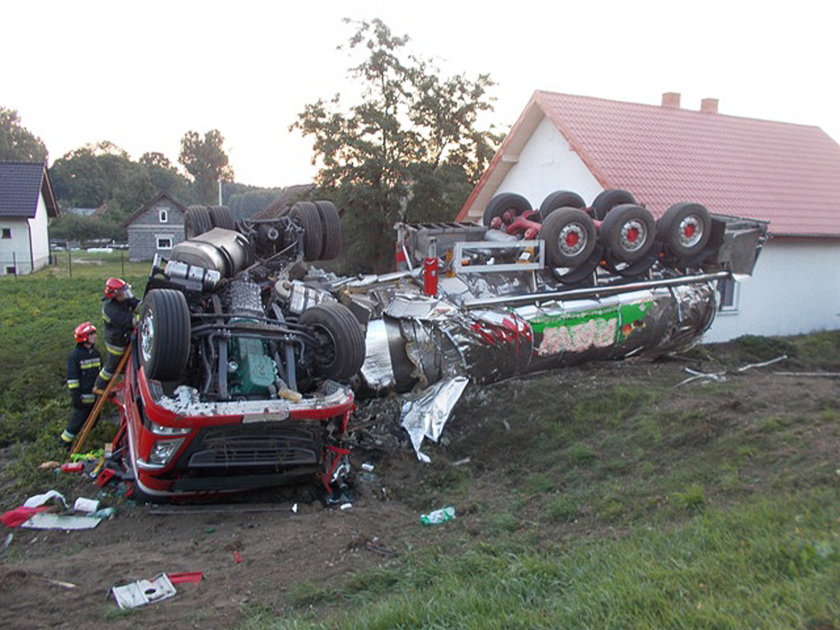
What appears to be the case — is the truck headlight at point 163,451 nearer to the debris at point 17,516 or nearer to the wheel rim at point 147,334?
the wheel rim at point 147,334

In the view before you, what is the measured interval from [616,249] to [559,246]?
0.84 metres

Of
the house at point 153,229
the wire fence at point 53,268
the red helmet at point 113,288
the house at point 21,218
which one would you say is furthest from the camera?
the house at point 153,229

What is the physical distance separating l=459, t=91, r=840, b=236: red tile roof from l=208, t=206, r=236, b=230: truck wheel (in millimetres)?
7416

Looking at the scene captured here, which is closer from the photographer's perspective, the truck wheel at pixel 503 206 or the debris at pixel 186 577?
the debris at pixel 186 577

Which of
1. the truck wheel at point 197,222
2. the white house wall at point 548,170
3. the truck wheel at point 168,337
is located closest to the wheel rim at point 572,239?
the truck wheel at point 197,222

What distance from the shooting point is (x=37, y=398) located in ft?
29.5

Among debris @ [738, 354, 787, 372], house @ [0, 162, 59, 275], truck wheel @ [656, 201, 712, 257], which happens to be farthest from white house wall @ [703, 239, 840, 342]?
house @ [0, 162, 59, 275]

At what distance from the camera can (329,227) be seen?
8.73 metres

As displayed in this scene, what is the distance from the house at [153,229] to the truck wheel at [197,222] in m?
36.0

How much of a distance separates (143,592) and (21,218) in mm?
31695

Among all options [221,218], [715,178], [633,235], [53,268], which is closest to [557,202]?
[633,235]

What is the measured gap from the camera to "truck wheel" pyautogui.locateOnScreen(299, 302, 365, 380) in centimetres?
598

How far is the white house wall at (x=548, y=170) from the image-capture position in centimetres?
1445

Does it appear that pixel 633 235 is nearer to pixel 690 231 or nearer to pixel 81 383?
pixel 690 231
